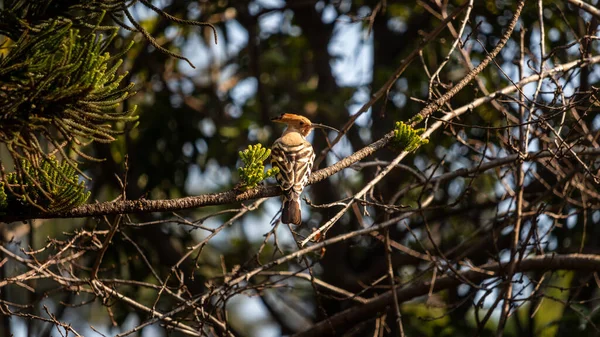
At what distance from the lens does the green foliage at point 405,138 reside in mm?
4039

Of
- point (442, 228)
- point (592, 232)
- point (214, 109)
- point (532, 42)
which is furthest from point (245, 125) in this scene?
point (592, 232)

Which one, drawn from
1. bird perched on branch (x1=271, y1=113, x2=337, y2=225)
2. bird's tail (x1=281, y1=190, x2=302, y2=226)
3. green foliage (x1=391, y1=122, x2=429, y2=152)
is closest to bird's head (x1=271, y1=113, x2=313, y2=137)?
bird perched on branch (x1=271, y1=113, x2=337, y2=225)

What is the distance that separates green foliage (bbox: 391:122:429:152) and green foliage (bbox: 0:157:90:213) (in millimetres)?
1573

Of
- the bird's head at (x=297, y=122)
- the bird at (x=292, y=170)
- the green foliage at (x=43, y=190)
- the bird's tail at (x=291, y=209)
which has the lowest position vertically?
the green foliage at (x=43, y=190)

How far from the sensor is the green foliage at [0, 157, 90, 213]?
3295 millimetres

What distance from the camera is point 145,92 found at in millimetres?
9211

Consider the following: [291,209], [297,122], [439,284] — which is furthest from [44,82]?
[439,284]

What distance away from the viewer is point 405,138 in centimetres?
407

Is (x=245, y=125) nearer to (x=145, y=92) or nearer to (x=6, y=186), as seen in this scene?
(x=145, y=92)

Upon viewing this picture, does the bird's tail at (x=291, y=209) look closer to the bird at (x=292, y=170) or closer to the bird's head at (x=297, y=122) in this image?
the bird at (x=292, y=170)

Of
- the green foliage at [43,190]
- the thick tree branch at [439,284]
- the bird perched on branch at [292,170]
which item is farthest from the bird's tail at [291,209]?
the thick tree branch at [439,284]

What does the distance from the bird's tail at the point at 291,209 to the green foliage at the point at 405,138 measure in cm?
65

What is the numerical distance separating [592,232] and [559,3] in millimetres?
2249

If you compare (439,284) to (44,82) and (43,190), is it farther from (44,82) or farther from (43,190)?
(44,82)
